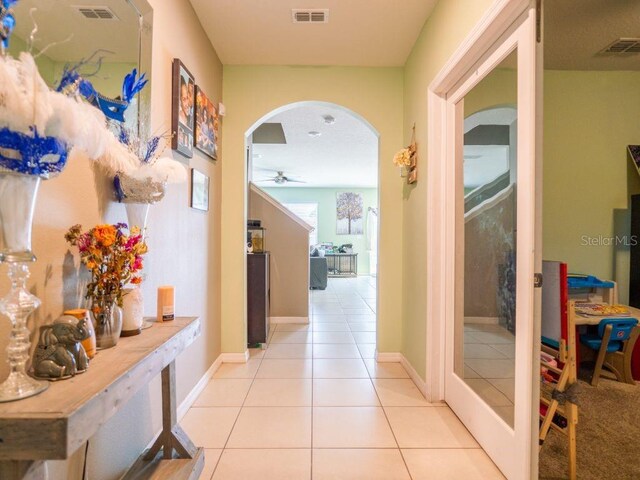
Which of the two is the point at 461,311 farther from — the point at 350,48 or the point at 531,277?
the point at 350,48

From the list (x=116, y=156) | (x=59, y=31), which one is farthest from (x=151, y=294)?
(x=59, y=31)

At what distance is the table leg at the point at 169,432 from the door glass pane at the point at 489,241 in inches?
59.7

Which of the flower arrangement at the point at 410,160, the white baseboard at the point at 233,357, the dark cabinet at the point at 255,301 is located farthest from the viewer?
the dark cabinet at the point at 255,301

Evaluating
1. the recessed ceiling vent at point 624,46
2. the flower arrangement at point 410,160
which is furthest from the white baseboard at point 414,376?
the recessed ceiling vent at point 624,46

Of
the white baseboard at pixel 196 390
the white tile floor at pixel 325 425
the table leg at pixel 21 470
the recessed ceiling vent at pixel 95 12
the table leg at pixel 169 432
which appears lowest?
the white tile floor at pixel 325 425

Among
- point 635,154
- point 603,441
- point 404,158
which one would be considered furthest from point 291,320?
point 635,154

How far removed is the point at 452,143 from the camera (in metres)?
2.14

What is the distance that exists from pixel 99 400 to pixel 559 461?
2.07 m

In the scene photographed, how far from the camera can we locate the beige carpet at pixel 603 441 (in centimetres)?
159

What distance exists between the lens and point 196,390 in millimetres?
2279

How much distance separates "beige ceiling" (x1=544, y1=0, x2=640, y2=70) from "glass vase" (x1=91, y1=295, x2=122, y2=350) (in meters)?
2.86

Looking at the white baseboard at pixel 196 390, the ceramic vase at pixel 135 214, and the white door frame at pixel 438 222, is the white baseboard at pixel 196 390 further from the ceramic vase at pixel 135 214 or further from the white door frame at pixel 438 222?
the white door frame at pixel 438 222

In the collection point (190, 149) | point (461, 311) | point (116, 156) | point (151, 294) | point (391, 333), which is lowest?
point (391, 333)

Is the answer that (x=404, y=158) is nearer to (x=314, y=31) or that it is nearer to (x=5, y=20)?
(x=314, y=31)
